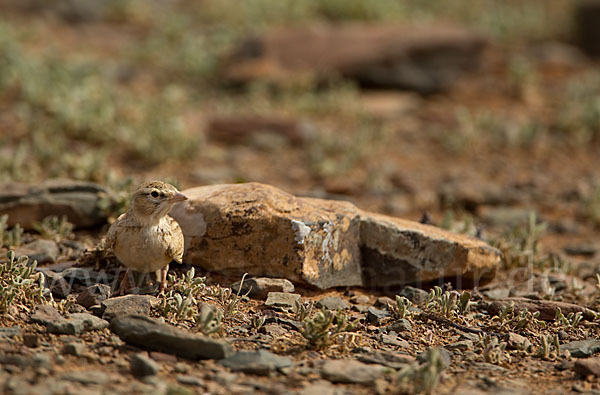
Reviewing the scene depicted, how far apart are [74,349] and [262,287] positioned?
5.00ft

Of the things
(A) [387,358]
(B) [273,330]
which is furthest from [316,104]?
(A) [387,358]

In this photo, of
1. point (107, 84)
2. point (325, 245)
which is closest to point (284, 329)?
point (325, 245)

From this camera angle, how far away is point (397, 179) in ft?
31.4

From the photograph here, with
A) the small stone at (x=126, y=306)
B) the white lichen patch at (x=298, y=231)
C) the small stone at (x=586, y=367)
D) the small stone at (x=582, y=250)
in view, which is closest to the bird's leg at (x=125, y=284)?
the small stone at (x=126, y=306)

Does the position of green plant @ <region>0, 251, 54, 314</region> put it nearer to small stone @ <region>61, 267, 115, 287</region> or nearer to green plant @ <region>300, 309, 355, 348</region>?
small stone @ <region>61, 267, 115, 287</region>

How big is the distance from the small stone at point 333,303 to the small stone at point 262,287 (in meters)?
0.23

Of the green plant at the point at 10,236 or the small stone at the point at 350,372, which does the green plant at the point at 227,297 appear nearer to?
the small stone at the point at 350,372

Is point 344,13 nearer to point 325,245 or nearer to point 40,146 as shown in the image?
point 40,146

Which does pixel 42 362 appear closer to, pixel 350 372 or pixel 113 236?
pixel 113 236

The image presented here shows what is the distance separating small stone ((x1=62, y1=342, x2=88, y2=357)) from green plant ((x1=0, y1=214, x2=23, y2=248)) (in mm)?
1997

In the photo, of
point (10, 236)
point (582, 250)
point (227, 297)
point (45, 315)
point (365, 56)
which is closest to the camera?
point (45, 315)

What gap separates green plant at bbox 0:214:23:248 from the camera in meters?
6.07

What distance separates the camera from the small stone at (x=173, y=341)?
173 inches

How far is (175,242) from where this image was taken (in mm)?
5078
